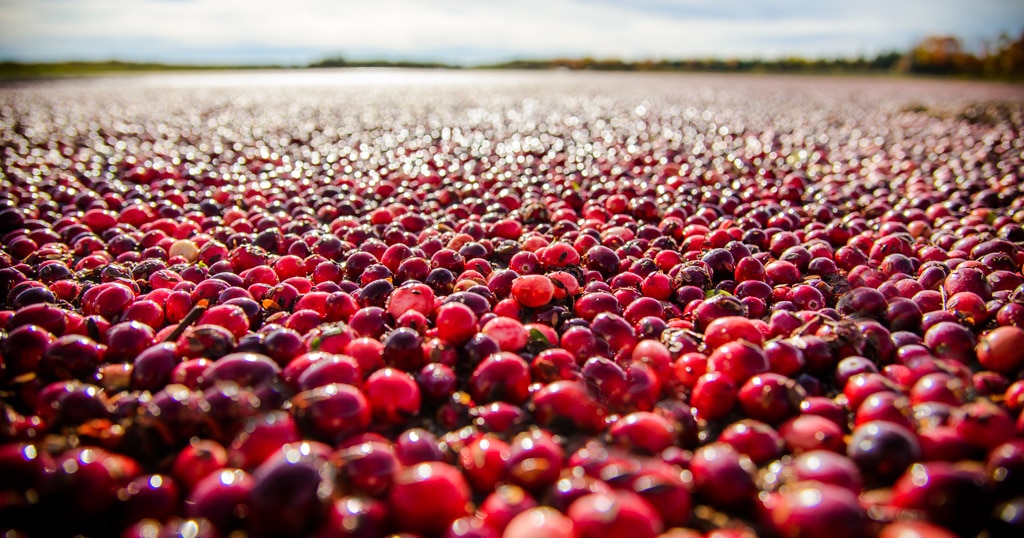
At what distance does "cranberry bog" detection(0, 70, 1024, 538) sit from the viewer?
1.68 metres

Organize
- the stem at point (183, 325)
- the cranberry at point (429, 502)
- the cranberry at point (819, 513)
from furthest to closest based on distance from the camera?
the stem at point (183, 325)
the cranberry at point (429, 502)
the cranberry at point (819, 513)

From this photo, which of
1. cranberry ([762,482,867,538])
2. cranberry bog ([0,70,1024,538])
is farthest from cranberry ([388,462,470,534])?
cranberry ([762,482,867,538])

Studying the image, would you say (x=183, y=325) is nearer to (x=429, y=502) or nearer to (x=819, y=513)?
(x=429, y=502)

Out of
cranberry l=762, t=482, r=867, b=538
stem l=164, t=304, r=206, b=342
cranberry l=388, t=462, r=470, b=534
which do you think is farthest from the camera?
stem l=164, t=304, r=206, b=342

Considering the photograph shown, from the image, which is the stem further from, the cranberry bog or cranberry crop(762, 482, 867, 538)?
cranberry crop(762, 482, 867, 538)

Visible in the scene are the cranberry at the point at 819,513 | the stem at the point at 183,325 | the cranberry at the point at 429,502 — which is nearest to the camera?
the cranberry at the point at 819,513

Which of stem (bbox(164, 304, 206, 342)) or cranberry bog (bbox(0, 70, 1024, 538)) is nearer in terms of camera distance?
cranberry bog (bbox(0, 70, 1024, 538))

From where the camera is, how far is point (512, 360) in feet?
7.70

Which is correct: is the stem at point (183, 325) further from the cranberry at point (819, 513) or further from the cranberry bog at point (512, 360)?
the cranberry at point (819, 513)

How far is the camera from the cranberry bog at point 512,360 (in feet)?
5.51

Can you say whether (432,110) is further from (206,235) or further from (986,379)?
(986,379)

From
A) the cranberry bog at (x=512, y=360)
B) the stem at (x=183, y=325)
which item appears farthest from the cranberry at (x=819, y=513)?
the stem at (x=183, y=325)

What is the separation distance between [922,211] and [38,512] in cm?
650

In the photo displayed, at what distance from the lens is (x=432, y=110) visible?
52.4 feet
